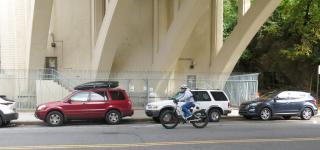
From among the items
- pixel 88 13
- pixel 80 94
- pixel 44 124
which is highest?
pixel 88 13

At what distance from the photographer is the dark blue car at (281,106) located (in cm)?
2214

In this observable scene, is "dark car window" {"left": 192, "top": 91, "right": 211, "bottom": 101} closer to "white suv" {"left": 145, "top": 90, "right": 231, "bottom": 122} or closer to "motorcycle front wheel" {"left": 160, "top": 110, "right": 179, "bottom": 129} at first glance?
"white suv" {"left": 145, "top": 90, "right": 231, "bottom": 122}

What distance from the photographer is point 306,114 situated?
74.1 feet

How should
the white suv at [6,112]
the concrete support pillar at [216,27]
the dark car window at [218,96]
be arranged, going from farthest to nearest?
the concrete support pillar at [216,27] → the dark car window at [218,96] → the white suv at [6,112]

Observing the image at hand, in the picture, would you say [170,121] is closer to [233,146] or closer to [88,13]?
[233,146]

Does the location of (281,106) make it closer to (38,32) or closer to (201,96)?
(201,96)

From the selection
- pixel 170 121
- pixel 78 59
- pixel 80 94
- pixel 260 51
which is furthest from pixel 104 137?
pixel 260 51

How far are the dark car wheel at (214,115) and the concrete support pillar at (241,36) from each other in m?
5.63

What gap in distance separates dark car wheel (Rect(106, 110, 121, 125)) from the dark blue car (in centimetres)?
585

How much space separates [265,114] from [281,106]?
0.80m

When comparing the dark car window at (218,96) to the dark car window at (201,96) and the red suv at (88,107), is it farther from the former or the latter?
the red suv at (88,107)

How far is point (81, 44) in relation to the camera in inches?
1156

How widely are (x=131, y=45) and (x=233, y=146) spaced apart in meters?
18.1

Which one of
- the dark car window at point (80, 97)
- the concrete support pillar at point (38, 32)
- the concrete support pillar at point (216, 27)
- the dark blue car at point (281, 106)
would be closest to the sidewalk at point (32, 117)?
the dark blue car at point (281, 106)
